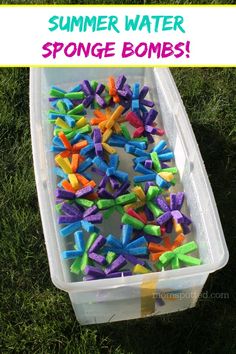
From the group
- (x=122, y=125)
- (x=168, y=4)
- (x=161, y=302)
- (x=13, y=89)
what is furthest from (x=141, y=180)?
A: (x=168, y=4)

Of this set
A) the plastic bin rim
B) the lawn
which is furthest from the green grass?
the plastic bin rim

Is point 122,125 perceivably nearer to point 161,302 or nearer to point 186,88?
point 186,88

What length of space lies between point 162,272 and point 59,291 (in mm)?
406

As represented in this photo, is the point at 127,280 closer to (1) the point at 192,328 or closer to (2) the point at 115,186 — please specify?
(1) the point at 192,328

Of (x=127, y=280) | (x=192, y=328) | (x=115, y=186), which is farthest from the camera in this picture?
(x=115, y=186)

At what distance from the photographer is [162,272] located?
3.96 ft

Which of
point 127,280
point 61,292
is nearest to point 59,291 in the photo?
point 61,292

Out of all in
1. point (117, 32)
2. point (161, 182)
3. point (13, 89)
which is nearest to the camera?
point (161, 182)

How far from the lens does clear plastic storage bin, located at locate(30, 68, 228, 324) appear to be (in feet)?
4.00

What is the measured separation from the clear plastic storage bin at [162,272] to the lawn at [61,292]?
0.05 m

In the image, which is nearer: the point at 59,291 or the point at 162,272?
the point at 162,272

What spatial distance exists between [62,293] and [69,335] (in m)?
0.12

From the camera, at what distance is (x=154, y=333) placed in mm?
1416

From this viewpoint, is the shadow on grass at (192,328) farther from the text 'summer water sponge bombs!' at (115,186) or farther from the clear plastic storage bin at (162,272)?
the text 'summer water sponge bombs!' at (115,186)
